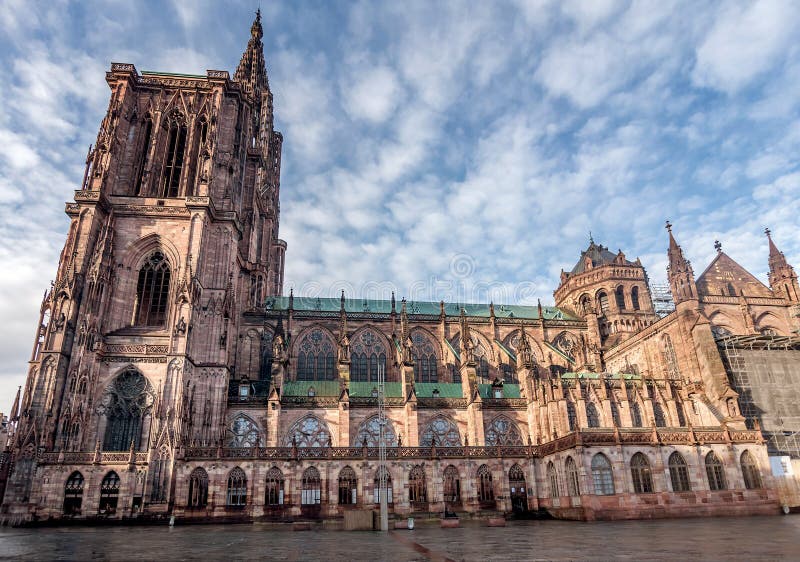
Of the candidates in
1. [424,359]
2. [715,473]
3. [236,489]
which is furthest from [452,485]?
[424,359]

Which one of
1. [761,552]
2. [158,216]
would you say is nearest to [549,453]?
[761,552]

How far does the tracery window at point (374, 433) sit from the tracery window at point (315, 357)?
10.1 metres

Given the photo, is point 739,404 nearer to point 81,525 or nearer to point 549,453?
point 549,453

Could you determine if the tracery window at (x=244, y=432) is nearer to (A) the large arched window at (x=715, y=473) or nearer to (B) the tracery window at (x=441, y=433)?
(B) the tracery window at (x=441, y=433)

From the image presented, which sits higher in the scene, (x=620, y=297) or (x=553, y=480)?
(x=620, y=297)

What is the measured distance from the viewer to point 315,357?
179 ft

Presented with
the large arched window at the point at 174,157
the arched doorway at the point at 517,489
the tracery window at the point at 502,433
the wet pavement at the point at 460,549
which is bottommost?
the wet pavement at the point at 460,549

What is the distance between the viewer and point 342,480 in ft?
123

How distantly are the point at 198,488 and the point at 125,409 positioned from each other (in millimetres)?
8589

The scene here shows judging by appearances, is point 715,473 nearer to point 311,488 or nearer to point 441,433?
point 441,433

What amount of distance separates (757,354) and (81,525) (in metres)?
54.8

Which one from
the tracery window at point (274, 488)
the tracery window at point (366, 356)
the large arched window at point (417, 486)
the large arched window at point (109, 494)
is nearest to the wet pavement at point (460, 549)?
the tracery window at point (274, 488)

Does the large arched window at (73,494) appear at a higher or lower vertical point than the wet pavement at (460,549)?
higher

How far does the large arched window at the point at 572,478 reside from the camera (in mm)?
34000
